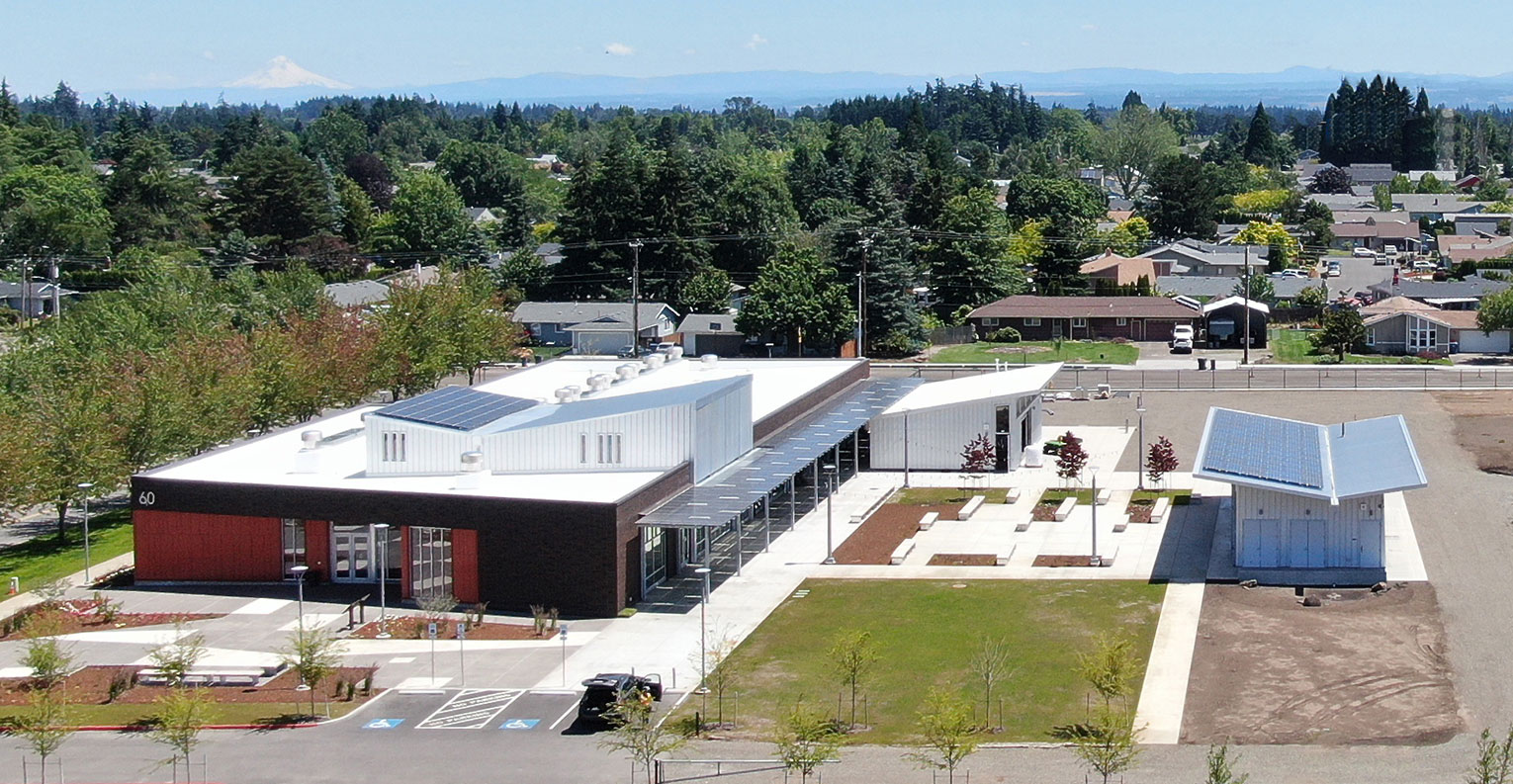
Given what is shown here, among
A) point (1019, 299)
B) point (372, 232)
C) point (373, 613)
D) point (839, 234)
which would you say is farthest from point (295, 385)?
point (372, 232)

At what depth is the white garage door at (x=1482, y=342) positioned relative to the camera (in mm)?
82562

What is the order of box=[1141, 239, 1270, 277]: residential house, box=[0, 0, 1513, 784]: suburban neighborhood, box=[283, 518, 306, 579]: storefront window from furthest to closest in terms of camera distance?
1. box=[1141, 239, 1270, 277]: residential house
2. box=[283, 518, 306, 579]: storefront window
3. box=[0, 0, 1513, 784]: suburban neighborhood

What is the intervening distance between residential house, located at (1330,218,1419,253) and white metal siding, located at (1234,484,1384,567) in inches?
4113

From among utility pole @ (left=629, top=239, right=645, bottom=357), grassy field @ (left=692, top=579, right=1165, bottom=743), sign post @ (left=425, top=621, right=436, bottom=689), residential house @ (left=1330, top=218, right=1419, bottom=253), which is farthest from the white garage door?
sign post @ (left=425, top=621, right=436, bottom=689)

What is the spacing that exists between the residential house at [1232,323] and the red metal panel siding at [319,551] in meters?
56.9

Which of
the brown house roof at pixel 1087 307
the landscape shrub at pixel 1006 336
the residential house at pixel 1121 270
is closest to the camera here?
the brown house roof at pixel 1087 307

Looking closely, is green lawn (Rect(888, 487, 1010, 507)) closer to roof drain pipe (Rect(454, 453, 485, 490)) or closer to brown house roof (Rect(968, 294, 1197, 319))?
roof drain pipe (Rect(454, 453, 485, 490))

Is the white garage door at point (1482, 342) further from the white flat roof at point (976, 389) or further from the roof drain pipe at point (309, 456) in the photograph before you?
the roof drain pipe at point (309, 456)

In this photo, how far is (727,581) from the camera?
39.7m

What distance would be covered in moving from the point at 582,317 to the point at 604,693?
65.5 meters

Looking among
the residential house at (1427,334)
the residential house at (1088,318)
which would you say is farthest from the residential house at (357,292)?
the residential house at (1427,334)

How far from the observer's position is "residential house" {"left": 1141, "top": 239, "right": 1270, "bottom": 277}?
362 feet

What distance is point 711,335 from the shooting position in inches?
3536

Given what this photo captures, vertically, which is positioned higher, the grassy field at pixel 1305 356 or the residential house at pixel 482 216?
the residential house at pixel 482 216
